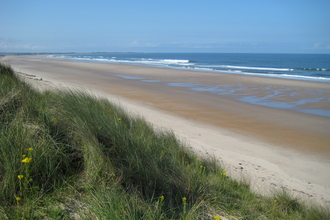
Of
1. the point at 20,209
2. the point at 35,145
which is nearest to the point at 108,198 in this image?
the point at 20,209

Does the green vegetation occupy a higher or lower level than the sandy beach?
higher

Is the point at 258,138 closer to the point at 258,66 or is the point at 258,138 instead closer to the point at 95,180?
the point at 95,180

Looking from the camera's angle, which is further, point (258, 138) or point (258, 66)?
point (258, 66)

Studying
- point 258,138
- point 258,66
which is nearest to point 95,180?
point 258,138

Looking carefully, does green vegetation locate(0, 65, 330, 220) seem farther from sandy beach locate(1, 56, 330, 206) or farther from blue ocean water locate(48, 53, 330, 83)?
blue ocean water locate(48, 53, 330, 83)

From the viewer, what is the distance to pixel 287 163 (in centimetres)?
600

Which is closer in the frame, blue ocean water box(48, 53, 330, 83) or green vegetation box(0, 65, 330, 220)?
green vegetation box(0, 65, 330, 220)

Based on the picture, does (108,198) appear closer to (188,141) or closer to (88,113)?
(88,113)

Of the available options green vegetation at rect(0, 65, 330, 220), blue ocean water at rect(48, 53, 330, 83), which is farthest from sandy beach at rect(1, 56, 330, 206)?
blue ocean water at rect(48, 53, 330, 83)

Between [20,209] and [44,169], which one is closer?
[20,209]

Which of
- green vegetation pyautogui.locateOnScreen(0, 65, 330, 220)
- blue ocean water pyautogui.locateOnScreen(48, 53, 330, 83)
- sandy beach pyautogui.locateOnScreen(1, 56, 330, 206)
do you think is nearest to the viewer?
green vegetation pyautogui.locateOnScreen(0, 65, 330, 220)

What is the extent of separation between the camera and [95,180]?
317cm

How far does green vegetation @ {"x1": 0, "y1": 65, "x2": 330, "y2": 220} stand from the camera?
2.78m

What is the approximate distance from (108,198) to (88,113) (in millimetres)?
1473
